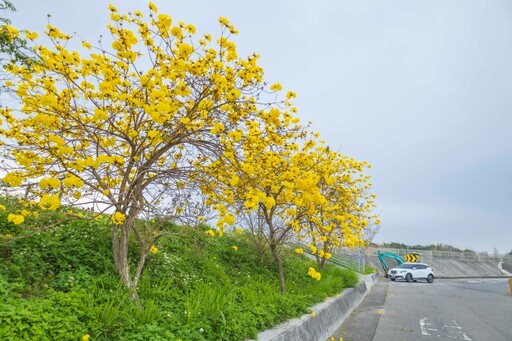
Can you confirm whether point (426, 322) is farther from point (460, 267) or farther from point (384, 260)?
point (460, 267)

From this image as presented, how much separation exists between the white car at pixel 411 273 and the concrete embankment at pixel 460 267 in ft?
19.2

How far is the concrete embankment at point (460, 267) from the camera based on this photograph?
128ft

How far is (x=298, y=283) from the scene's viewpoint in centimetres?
1062

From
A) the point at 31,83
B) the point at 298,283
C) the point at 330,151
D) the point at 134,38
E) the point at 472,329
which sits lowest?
the point at 472,329

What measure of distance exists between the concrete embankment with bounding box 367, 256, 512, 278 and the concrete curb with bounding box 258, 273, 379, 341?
1051 inches

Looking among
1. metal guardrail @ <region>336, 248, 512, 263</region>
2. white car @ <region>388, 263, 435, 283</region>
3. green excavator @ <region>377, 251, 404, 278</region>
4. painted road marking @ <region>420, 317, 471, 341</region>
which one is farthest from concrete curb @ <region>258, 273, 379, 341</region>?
metal guardrail @ <region>336, 248, 512, 263</region>

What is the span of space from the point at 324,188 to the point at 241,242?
3216 mm

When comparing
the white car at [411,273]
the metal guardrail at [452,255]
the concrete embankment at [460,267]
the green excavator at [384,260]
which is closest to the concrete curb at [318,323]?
the white car at [411,273]

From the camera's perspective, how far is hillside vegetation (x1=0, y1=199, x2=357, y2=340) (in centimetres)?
384

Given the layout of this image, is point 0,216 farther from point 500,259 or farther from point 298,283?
point 500,259

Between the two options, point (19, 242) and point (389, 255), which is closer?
point (19, 242)

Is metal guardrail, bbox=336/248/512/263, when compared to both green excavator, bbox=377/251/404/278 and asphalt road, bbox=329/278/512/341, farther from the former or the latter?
asphalt road, bbox=329/278/512/341

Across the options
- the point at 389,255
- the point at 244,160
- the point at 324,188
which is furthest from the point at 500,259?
the point at 244,160

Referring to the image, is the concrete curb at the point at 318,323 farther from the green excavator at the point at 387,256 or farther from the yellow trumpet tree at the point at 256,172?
the green excavator at the point at 387,256
